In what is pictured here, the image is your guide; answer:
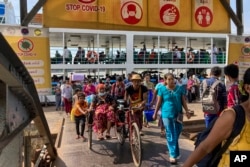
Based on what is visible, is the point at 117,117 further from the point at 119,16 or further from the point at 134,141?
the point at 119,16

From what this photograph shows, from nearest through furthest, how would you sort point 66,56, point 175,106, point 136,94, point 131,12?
1. point 175,106
2. point 131,12
3. point 136,94
4. point 66,56

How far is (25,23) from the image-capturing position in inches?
166

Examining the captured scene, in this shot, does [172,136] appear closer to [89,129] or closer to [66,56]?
[89,129]

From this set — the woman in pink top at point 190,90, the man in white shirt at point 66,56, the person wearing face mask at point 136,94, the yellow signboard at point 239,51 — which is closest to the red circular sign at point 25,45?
the person wearing face mask at point 136,94

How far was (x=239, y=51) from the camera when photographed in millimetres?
6082

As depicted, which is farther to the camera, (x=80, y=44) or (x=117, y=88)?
(x=80, y=44)

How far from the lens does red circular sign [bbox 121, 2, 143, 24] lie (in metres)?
5.38

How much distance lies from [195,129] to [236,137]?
28.4ft

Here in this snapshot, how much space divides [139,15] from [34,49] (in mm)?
1967

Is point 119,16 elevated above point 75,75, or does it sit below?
above

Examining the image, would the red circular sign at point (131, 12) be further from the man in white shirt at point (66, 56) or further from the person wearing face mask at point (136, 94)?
the man in white shirt at point (66, 56)

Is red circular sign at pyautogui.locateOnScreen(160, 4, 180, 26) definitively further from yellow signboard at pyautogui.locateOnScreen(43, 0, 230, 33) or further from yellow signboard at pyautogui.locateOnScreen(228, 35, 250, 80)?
yellow signboard at pyautogui.locateOnScreen(228, 35, 250, 80)

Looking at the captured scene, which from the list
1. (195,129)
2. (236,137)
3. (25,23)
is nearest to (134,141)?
(25,23)

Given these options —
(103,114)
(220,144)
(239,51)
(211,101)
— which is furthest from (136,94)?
(220,144)
